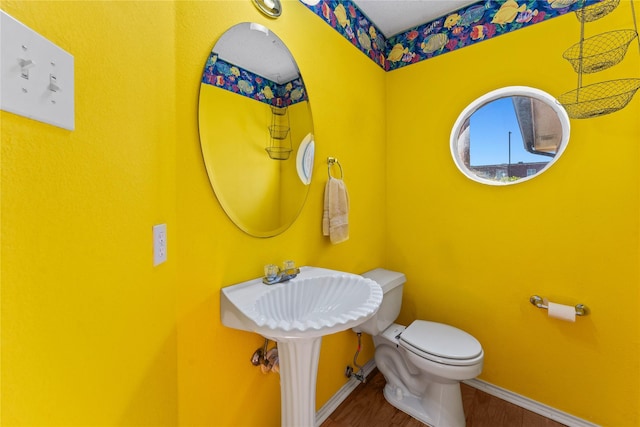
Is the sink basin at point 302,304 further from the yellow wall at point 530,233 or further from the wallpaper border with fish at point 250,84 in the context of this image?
the yellow wall at point 530,233

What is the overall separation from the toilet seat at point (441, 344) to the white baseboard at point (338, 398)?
1.62 feet

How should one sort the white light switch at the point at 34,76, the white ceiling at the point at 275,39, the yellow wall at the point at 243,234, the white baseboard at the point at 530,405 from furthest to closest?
the white baseboard at the point at 530,405, the white ceiling at the point at 275,39, the yellow wall at the point at 243,234, the white light switch at the point at 34,76

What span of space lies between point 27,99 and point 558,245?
2.16 metres

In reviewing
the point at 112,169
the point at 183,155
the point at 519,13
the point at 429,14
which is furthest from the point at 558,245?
the point at 112,169

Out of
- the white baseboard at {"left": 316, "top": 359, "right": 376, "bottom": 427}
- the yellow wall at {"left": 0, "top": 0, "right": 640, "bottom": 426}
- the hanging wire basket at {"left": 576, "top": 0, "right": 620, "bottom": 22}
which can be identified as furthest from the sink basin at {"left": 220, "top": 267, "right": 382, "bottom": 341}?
the hanging wire basket at {"left": 576, "top": 0, "right": 620, "bottom": 22}

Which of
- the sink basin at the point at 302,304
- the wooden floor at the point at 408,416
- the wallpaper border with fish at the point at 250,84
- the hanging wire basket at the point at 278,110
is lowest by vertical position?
the wooden floor at the point at 408,416

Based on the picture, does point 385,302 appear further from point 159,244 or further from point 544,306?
point 159,244

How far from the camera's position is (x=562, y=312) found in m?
1.41

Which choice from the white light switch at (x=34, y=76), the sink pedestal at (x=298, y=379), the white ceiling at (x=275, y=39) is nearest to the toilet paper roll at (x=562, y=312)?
the sink pedestal at (x=298, y=379)

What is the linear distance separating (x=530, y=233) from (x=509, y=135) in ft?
2.17

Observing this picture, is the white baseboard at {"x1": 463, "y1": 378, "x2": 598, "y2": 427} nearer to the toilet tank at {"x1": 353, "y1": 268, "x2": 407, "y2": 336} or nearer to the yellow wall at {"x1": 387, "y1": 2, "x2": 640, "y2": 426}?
the yellow wall at {"x1": 387, "y1": 2, "x2": 640, "y2": 426}

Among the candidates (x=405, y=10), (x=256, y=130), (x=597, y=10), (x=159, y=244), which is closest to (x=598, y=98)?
(x=597, y=10)

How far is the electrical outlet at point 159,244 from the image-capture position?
75 centimetres

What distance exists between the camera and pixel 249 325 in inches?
34.0
